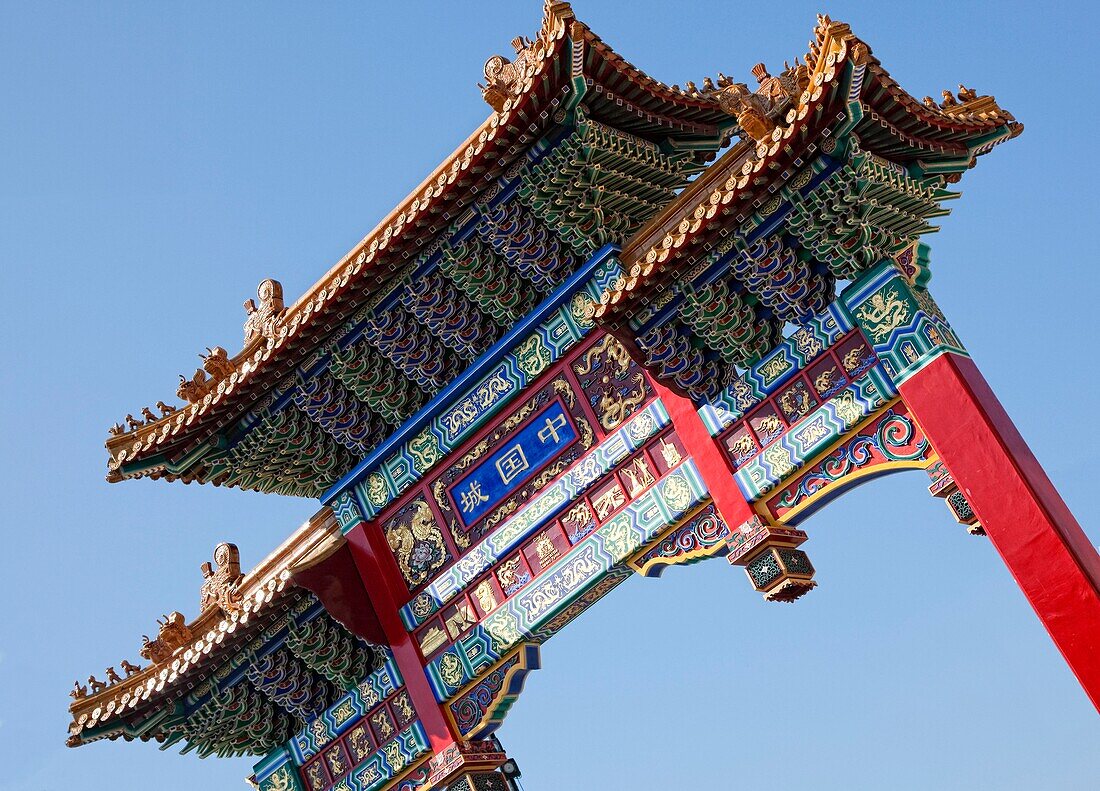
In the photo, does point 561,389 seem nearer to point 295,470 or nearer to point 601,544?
point 601,544

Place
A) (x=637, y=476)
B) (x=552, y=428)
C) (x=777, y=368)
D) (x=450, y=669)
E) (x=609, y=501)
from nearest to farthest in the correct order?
(x=777, y=368)
(x=637, y=476)
(x=609, y=501)
(x=552, y=428)
(x=450, y=669)

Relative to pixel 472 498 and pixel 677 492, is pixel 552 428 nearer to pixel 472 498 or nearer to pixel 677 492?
pixel 472 498

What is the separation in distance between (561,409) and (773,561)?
2350 mm

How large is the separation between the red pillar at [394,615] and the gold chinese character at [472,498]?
3.05 ft

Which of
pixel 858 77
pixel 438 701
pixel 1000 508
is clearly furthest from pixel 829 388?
pixel 438 701

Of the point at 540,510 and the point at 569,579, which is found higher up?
the point at 540,510

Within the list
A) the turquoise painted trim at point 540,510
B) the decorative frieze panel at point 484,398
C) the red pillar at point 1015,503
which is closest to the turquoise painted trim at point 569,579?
the turquoise painted trim at point 540,510

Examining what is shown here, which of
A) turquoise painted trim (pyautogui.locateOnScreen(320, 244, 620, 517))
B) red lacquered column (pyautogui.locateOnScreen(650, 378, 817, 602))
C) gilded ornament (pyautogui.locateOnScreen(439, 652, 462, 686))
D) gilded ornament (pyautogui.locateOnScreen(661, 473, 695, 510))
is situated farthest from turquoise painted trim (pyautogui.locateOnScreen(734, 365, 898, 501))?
gilded ornament (pyautogui.locateOnScreen(439, 652, 462, 686))

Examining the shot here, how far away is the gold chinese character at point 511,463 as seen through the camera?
11242mm

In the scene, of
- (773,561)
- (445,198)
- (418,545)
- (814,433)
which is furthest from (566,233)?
(773,561)

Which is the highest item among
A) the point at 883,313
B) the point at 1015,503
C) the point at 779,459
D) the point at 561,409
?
the point at 561,409

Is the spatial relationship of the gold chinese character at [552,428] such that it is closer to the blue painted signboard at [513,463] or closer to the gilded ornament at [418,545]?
the blue painted signboard at [513,463]

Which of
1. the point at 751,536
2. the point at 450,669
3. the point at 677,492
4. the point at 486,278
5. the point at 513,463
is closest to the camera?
the point at 751,536

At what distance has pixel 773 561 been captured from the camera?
31.2 ft
